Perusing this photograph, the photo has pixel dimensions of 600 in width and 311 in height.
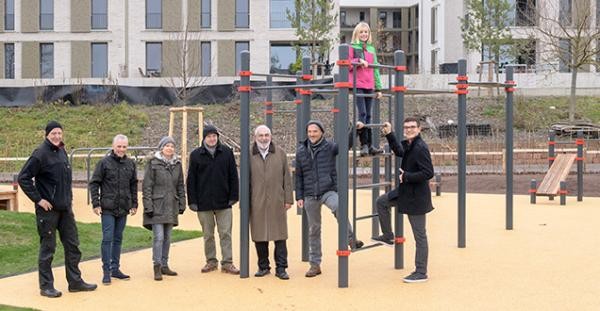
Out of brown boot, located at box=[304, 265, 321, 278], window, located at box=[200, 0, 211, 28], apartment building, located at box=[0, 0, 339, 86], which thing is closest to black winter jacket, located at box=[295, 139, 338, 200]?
brown boot, located at box=[304, 265, 321, 278]

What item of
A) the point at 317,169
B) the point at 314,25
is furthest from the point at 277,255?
the point at 314,25

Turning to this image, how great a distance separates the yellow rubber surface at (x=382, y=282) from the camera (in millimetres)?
8094

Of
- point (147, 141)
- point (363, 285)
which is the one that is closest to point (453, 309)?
point (363, 285)

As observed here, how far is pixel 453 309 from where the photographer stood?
307 inches

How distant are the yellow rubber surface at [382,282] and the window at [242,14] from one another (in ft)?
109

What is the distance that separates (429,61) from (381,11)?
1684 cm

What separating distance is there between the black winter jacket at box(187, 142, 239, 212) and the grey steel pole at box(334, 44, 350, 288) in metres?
1.43

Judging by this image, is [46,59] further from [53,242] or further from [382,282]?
[382,282]

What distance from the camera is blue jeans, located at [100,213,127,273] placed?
9.23m

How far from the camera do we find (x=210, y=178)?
9734 mm

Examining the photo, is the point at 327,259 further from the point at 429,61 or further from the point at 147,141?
the point at 429,61

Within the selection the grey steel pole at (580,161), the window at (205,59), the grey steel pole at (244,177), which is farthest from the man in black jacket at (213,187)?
the window at (205,59)

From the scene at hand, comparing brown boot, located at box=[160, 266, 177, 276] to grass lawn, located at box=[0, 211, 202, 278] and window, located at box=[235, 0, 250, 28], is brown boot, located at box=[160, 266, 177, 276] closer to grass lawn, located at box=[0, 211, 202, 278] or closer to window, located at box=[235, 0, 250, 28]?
grass lawn, located at box=[0, 211, 202, 278]

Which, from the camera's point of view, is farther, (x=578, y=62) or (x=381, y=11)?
(x=381, y=11)
